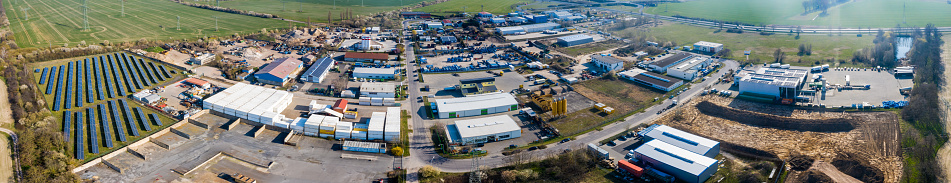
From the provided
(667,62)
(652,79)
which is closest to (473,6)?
(667,62)

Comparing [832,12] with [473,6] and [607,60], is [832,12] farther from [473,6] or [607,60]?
[473,6]

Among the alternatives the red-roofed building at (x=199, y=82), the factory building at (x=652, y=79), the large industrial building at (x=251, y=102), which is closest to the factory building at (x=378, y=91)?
the large industrial building at (x=251, y=102)

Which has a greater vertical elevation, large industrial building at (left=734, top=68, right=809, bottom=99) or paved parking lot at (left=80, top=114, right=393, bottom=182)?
large industrial building at (left=734, top=68, right=809, bottom=99)

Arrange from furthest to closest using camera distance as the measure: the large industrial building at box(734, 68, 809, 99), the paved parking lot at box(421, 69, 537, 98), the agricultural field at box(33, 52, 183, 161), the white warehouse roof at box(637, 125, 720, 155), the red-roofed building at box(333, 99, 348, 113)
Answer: the paved parking lot at box(421, 69, 537, 98) → the large industrial building at box(734, 68, 809, 99) → the red-roofed building at box(333, 99, 348, 113) → the agricultural field at box(33, 52, 183, 161) → the white warehouse roof at box(637, 125, 720, 155)

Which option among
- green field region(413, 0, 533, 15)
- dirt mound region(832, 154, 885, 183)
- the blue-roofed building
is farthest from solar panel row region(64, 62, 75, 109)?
green field region(413, 0, 533, 15)

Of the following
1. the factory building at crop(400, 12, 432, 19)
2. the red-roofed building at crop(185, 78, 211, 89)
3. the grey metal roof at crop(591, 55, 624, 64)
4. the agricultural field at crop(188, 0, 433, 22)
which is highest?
the agricultural field at crop(188, 0, 433, 22)

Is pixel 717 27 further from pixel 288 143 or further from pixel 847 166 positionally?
pixel 288 143

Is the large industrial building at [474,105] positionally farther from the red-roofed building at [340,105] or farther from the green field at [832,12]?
the green field at [832,12]

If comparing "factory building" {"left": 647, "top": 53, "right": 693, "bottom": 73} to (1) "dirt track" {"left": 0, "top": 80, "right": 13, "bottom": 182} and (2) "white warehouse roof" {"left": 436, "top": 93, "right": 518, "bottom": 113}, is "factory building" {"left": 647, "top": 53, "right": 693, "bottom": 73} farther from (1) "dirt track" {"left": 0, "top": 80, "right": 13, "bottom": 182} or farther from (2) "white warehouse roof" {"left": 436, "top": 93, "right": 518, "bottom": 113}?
(1) "dirt track" {"left": 0, "top": 80, "right": 13, "bottom": 182}
